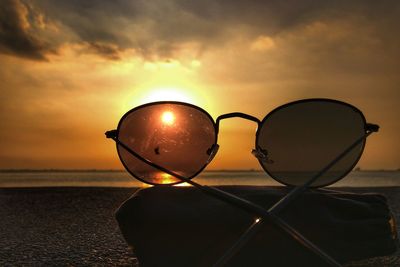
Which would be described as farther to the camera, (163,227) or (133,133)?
(133,133)

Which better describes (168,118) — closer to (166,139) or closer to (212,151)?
(166,139)

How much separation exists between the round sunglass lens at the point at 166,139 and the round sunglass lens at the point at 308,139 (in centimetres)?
26

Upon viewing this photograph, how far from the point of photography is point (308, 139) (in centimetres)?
195

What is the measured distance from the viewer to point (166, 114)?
189 centimetres

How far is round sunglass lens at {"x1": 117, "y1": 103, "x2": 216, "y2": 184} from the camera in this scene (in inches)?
71.2

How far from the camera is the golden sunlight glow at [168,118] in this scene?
73.9 inches

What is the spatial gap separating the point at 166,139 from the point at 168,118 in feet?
0.31

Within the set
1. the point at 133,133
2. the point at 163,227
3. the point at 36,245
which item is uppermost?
the point at 133,133

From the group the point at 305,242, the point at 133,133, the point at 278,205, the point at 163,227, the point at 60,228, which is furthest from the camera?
the point at 60,228

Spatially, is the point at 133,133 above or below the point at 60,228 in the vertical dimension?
above

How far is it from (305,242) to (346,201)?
0.44 meters

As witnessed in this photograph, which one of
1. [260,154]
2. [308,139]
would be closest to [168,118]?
[260,154]

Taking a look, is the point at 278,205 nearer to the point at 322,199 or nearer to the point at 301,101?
the point at 322,199

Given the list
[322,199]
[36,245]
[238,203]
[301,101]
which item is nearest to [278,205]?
[238,203]
